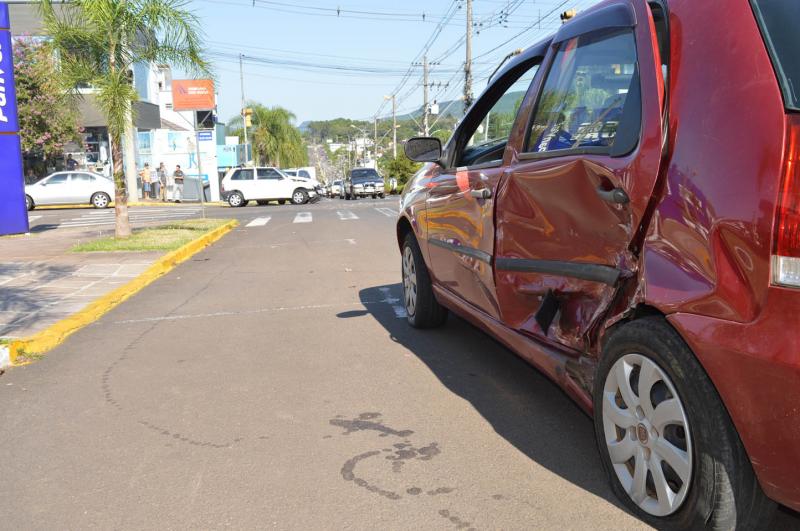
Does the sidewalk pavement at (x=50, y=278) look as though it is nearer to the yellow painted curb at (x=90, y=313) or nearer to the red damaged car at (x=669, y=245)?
the yellow painted curb at (x=90, y=313)

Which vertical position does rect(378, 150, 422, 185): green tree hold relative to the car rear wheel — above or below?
above

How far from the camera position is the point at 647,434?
2.64 m

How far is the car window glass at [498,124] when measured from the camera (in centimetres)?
417

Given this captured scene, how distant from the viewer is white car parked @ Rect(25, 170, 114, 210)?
28906 mm

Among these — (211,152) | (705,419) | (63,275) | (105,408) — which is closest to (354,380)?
(105,408)

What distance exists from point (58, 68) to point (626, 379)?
1326cm

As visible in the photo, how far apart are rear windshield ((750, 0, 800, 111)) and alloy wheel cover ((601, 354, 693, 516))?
983mm

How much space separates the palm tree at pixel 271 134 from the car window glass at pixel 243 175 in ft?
127

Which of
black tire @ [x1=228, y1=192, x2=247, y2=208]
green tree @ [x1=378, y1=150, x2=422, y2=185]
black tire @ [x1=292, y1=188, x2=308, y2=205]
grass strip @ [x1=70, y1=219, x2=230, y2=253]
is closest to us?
grass strip @ [x1=70, y1=219, x2=230, y2=253]

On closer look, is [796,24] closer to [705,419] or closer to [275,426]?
[705,419]

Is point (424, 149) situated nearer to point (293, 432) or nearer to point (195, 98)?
point (293, 432)

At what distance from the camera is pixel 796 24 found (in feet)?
7.33

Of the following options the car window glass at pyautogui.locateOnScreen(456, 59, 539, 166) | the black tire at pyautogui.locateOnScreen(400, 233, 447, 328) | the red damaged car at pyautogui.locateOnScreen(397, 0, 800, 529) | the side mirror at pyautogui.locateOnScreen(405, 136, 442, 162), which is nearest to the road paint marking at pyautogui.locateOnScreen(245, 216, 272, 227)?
the black tire at pyautogui.locateOnScreen(400, 233, 447, 328)

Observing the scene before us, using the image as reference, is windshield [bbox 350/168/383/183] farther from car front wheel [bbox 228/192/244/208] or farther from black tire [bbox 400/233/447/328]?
black tire [bbox 400/233/447/328]
